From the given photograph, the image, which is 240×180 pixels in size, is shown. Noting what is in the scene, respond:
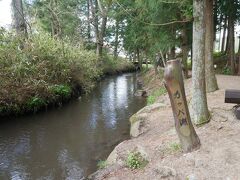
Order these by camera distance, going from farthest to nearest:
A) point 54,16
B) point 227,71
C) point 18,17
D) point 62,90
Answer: point 54,16 → point 227,71 → point 18,17 → point 62,90

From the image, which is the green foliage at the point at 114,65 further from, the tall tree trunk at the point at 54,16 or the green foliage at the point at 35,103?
the green foliage at the point at 35,103

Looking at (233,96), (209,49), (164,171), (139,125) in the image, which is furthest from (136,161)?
(209,49)

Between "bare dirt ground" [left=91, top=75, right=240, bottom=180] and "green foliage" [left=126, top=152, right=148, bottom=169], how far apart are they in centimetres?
9

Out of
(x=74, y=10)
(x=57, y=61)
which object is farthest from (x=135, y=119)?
(x=74, y=10)

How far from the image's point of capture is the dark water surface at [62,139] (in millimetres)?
7561

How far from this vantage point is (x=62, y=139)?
9914 mm

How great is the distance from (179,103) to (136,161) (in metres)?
1.43

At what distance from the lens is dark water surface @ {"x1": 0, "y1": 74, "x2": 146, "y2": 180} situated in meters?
7.56

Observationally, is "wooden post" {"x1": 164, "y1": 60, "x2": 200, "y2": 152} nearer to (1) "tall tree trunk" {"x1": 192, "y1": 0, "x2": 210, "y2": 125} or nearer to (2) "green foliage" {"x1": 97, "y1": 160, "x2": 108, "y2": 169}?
(1) "tall tree trunk" {"x1": 192, "y1": 0, "x2": 210, "y2": 125}

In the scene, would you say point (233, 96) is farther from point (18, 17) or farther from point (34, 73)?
point (18, 17)

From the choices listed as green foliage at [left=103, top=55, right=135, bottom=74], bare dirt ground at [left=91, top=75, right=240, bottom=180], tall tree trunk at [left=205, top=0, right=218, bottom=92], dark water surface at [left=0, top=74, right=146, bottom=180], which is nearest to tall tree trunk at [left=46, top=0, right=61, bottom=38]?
dark water surface at [left=0, top=74, right=146, bottom=180]

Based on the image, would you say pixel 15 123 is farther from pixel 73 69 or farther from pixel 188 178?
pixel 188 178

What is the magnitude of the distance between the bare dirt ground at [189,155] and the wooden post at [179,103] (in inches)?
7.8

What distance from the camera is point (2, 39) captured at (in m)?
12.9
